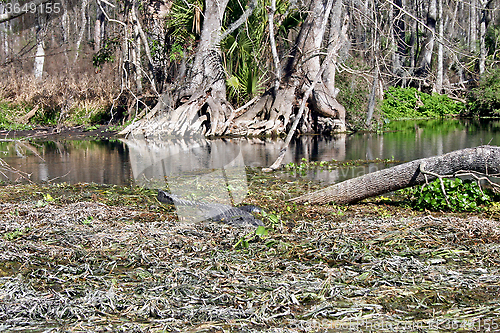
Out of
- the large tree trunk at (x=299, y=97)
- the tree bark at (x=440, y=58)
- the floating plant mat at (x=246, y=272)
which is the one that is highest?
the tree bark at (x=440, y=58)

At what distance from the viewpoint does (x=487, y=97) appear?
73.6 feet

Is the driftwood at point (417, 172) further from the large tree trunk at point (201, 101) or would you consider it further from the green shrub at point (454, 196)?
the large tree trunk at point (201, 101)

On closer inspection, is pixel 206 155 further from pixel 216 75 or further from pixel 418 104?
pixel 418 104

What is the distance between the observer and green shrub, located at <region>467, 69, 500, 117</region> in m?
21.7

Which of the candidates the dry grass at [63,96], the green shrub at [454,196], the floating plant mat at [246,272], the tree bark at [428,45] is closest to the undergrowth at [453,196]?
the green shrub at [454,196]

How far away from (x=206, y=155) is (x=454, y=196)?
6891 mm

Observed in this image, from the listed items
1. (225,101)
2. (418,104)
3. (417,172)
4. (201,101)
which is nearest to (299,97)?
(225,101)

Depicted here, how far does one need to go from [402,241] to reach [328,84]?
42.1 ft

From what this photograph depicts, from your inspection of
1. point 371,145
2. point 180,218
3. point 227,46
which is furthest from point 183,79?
point 180,218

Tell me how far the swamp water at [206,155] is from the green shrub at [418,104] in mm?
7763

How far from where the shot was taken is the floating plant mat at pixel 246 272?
313 cm

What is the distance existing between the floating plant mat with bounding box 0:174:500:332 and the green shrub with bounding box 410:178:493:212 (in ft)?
1.04

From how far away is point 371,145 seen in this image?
13.2m

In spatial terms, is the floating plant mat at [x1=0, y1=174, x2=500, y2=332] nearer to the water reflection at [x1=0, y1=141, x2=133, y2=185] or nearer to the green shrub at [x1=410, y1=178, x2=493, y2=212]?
the green shrub at [x1=410, y1=178, x2=493, y2=212]
